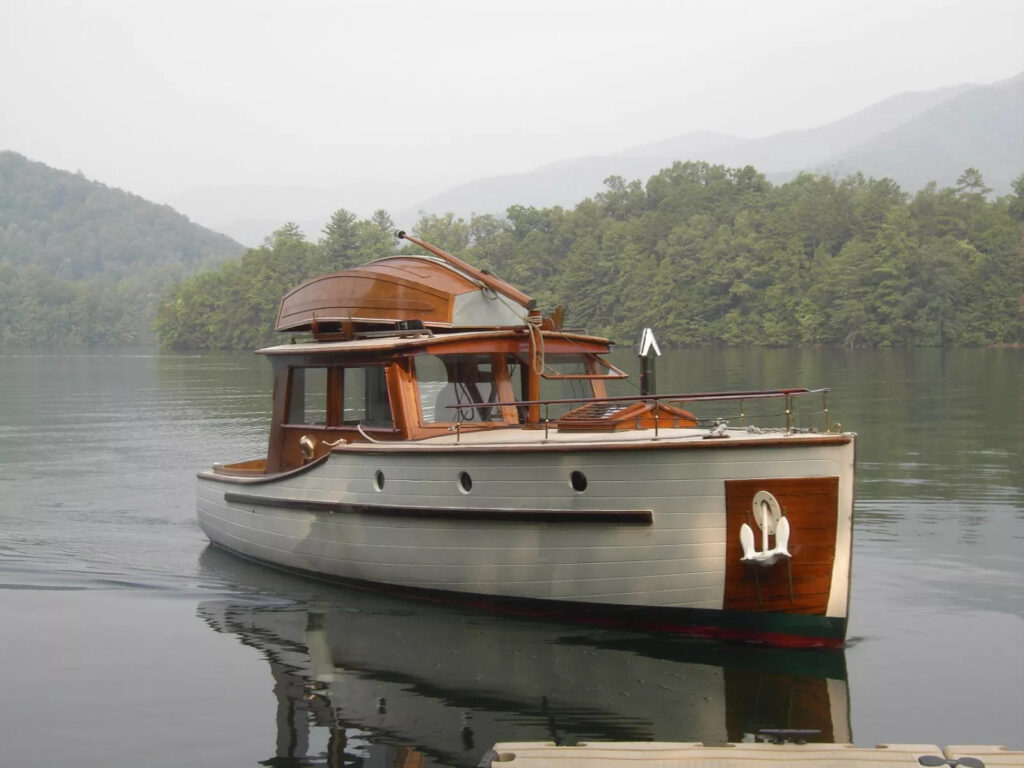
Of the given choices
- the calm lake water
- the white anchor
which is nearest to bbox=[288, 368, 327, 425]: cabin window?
the calm lake water

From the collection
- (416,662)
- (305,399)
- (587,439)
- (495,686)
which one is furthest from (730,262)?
(495,686)

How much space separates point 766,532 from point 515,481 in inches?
93.4

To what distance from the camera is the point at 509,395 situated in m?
12.9

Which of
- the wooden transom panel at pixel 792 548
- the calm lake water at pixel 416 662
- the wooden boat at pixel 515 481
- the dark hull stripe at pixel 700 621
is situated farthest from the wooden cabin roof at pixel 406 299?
the wooden transom panel at pixel 792 548

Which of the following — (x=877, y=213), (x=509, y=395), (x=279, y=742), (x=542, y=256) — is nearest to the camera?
(x=279, y=742)

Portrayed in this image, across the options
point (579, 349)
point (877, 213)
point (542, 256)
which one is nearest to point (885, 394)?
point (579, 349)

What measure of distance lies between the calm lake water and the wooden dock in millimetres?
1082

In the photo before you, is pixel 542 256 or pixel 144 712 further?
pixel 542 256

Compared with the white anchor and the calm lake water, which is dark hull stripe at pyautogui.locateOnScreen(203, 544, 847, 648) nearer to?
the calm lake water

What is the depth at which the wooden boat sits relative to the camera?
32.4 ft

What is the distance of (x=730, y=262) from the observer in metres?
105

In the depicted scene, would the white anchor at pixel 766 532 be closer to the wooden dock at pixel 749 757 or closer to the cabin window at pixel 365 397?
the wooden dock at pixel 749 757

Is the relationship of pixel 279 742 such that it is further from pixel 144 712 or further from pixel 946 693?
pixel 946 693

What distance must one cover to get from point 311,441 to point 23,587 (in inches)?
156
